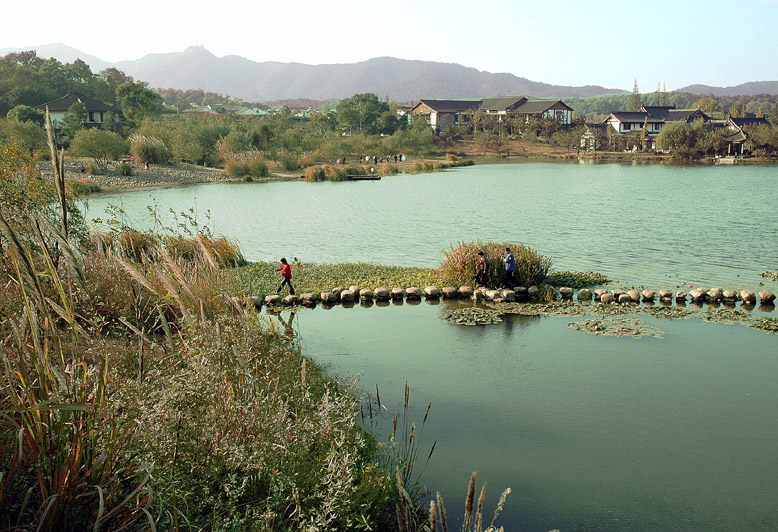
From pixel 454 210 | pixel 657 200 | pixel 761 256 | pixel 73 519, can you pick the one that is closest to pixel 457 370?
pixel 73 519

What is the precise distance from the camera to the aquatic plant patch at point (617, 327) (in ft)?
47.3

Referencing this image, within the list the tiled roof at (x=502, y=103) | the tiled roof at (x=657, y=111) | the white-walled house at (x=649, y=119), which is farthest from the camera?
the tiled roof at (x=502, y=103)

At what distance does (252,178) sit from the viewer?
61.9 meters

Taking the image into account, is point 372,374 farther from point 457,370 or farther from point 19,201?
point 19,201

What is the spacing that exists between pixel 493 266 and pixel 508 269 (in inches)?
31.6

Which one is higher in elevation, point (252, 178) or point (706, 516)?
point (252, 178)

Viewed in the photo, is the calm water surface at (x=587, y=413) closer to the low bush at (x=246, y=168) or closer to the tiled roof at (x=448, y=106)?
the low bush at (x=246, y=168)

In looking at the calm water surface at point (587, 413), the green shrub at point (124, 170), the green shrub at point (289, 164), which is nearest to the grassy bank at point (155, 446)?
the calm water surface at point (587, 413)

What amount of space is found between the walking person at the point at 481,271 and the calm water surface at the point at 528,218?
5.61m

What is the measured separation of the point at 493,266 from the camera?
727 inches

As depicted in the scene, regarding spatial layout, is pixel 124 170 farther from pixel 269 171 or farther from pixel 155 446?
pixel 155 446

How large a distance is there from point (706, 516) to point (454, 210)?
3380 cm

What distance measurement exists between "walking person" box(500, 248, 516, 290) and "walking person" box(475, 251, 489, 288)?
1.89 feet

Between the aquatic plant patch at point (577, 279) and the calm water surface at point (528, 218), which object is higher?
the calm water surface at point (528, 218)
